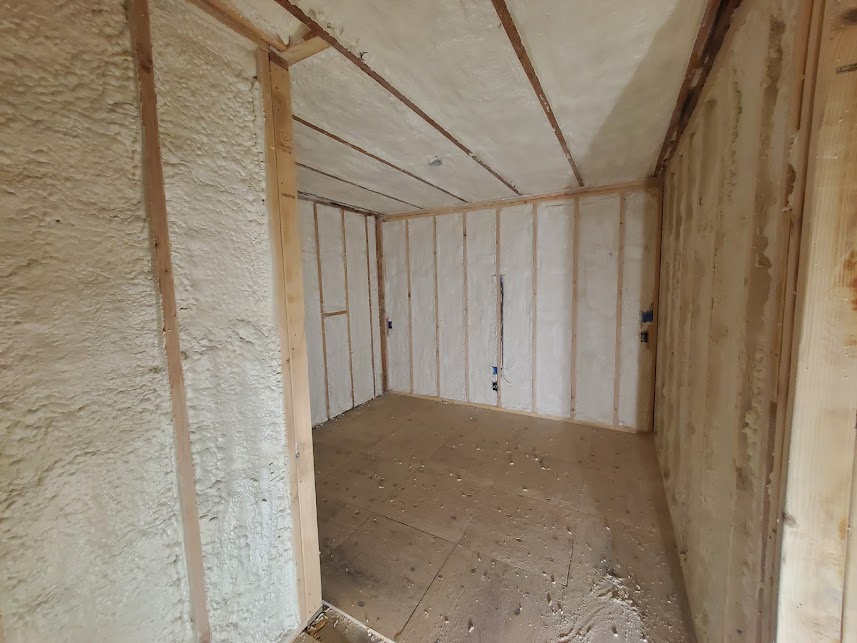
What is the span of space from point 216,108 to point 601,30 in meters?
1.22

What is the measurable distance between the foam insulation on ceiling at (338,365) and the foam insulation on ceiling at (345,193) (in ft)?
3.91

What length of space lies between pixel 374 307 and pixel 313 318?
911 mm

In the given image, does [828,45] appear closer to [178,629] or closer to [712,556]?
[712,556]

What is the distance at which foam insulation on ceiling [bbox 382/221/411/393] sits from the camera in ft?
12.7

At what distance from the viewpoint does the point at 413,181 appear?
2.60 m

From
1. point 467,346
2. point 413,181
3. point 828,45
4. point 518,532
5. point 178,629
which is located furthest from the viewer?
point 467,346

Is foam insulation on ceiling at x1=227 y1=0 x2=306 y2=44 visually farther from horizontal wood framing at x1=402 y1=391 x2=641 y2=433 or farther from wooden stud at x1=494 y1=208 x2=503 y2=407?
horizontal wood framing at x1=402 y1=391 x2=641 y2=433

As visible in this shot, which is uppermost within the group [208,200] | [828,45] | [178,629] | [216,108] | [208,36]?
[208,36]

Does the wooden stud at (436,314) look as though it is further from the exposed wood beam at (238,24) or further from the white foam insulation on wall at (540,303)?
the exposed wood beam at (238,24)

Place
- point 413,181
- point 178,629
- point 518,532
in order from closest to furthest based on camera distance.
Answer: point 178,629, point 518,532, point 413,181

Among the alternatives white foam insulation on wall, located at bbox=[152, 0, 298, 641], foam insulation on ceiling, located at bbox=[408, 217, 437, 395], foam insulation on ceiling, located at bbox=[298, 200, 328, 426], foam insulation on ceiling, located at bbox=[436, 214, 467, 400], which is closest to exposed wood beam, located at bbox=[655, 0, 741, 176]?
white foam insulation on wall, located at bbox=[152, 0, 298, 641]

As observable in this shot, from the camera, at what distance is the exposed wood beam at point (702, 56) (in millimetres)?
982

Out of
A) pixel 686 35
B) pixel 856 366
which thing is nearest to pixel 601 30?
pixel 686 35

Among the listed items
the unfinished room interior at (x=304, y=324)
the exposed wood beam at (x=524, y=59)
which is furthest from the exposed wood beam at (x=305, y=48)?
the exposed wood beam at (x=524, y=59)
